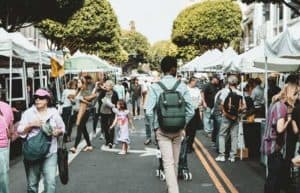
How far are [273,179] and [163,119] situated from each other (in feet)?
5.17

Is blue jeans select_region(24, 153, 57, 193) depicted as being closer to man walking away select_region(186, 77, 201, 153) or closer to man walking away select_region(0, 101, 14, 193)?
man walking away select_region(0, 101, 14, 193)

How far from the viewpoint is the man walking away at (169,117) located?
26.1 ft

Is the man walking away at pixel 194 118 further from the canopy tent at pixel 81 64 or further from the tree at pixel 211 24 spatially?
the tree at pixel 211 24

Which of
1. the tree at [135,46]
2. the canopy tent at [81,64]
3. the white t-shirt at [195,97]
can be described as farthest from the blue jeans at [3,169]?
the tree at [135,46]

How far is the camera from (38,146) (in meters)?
7.22

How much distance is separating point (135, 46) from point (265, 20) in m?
87.6

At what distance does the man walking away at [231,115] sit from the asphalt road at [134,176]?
0.37m

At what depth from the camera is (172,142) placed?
321 inches

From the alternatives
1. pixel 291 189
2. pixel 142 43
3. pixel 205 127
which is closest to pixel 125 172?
pixel 291 189

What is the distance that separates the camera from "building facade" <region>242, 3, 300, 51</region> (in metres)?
43.3

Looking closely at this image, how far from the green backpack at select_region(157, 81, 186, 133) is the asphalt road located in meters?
2.22

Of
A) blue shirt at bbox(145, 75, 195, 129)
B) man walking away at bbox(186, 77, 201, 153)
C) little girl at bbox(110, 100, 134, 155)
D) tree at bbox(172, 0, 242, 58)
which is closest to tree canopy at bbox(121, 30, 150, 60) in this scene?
tree at bbox(172, 0, 242, 58)

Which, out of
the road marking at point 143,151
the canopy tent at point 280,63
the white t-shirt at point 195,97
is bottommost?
the road marking at point 143,151

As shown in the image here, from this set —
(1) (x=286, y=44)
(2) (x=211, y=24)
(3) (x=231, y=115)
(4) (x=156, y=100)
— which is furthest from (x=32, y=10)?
(2) (x=211, y=24)
